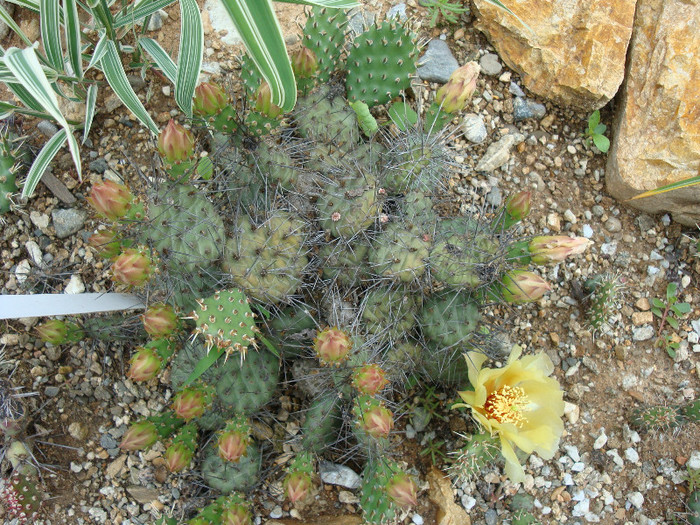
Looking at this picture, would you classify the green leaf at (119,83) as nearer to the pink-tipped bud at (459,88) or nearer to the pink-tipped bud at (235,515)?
the pink-tipped bud at (459,88)

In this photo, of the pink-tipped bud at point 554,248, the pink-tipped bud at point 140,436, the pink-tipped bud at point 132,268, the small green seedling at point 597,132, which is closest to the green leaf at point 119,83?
the pink-tipped bud at point 132,268

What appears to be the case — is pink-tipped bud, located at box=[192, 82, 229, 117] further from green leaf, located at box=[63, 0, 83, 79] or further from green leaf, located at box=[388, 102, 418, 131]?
green leaf, located at box=[388, 102, 418, 131]

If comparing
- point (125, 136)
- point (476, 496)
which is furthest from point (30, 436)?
point (476, 496)

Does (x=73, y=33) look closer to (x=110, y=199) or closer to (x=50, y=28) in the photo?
(x=50, y=28)

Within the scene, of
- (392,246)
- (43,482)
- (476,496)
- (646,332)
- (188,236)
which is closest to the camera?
(188,236)

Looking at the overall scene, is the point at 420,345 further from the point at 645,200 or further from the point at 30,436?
the point at 30,436
